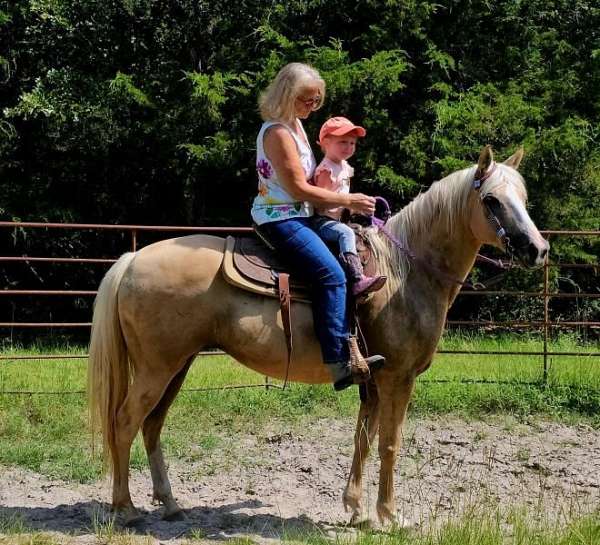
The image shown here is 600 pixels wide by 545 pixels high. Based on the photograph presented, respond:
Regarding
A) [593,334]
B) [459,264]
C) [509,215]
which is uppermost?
[509,215]

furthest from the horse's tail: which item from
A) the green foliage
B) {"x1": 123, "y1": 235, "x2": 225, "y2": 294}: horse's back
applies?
the green foliage

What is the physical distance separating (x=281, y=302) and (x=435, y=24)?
10.6 m

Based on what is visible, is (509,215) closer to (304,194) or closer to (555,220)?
(304,194)

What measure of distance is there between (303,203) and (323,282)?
1.57ft

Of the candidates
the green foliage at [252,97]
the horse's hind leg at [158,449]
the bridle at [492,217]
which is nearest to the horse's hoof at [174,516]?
the horse's hind leg at [158,449]

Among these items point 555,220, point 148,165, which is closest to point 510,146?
point 555,220

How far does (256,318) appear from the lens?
4641 millimetres

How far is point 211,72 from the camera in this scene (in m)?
14.4

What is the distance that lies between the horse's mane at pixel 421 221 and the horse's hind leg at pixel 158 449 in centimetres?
132

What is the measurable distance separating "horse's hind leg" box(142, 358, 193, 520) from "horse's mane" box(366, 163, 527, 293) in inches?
52.1

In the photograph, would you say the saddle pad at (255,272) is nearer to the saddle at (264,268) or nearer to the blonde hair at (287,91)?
the saddle at (264,268)

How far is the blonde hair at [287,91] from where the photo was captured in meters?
4.47

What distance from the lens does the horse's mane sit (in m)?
4.72

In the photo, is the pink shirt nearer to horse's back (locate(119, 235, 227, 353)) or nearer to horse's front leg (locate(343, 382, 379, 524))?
horse's back (locate(119, 235, 227, 353))
